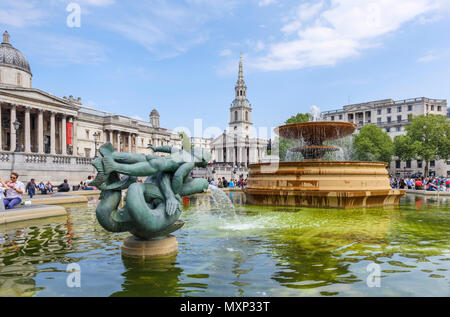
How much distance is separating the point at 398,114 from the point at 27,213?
74.5 m

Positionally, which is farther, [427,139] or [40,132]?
[427,139]

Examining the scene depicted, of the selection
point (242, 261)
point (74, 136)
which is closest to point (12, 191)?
point (242, 261)

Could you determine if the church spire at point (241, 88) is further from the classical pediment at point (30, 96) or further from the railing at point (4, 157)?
the railing at point (4, 157)

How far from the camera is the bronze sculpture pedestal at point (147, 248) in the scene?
17.5 feet

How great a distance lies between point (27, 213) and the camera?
9.32 m

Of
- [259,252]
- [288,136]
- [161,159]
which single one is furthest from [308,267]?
[288,136]

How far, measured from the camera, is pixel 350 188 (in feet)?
38.9

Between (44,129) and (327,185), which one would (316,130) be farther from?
(44,129)

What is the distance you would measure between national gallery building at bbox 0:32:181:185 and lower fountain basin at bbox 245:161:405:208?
77.2 ft

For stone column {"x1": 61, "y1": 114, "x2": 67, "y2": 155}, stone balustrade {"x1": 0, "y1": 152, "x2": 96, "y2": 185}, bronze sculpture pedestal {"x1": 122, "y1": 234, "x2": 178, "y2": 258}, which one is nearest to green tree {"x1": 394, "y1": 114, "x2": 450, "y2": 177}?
stone balustrade {"x1": 0, "y1": 152, "x2": 96, "y2": 185}

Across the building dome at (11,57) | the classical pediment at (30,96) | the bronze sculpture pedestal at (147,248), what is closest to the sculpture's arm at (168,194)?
the bronze sculpture pedestal at (147,248)

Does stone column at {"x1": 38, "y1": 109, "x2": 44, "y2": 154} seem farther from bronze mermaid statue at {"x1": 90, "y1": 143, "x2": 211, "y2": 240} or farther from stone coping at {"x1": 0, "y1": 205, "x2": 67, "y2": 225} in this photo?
bronze mermaid statue at {"x1": 90, "y1": 143, "x2": 211, "y2": 240}
